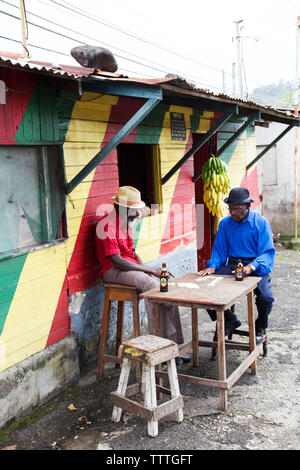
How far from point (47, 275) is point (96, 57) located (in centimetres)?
246

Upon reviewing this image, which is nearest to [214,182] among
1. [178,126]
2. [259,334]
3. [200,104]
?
[178,126]

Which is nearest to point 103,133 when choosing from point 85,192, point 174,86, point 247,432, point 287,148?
point 85,192

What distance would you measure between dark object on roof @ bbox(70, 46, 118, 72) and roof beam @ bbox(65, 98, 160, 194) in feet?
3.14

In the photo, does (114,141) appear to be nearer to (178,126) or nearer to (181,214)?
(178,126)

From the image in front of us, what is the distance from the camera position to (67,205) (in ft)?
16.0

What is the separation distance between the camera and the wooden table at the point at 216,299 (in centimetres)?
406

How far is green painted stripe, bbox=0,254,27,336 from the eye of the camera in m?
3.98

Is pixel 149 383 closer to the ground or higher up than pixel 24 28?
closer to the ground

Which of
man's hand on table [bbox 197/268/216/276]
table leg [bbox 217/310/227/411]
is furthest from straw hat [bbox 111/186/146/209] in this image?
table leg [bbox 217/310/227/411]

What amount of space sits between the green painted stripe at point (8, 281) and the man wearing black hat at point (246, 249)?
195 cm

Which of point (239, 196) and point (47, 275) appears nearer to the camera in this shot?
point (47, 275)

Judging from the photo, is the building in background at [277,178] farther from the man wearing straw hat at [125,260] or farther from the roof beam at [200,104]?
the man wearing straw hat at [125,260]

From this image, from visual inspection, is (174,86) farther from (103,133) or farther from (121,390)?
(121,390)

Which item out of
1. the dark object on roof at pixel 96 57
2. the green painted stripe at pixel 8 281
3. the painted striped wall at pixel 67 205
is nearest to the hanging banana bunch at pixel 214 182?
the painted striped wall at pixel 67 205
